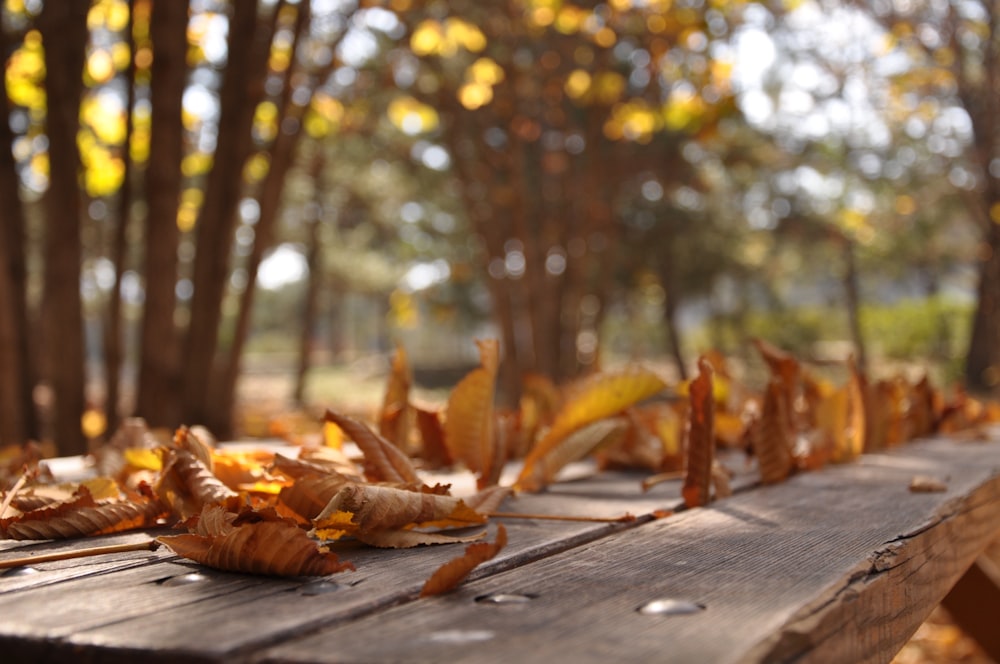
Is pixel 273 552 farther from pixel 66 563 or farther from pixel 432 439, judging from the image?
pixel 432 439

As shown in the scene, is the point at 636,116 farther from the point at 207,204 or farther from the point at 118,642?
the point at 118,642

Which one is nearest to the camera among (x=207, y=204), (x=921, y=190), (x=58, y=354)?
(x=58, y=354)

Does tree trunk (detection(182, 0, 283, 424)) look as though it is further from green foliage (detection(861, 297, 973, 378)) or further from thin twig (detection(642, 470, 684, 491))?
green foliage (detection(861, 297, 973, 378))

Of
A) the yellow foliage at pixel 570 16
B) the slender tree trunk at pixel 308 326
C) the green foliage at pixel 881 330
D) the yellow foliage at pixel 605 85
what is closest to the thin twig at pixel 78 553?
the yellow foliage at pixel 570 16

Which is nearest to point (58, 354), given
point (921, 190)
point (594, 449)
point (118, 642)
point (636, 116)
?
point (594, 449)

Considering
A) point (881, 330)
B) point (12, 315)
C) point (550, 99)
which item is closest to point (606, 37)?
point (550, 99)
